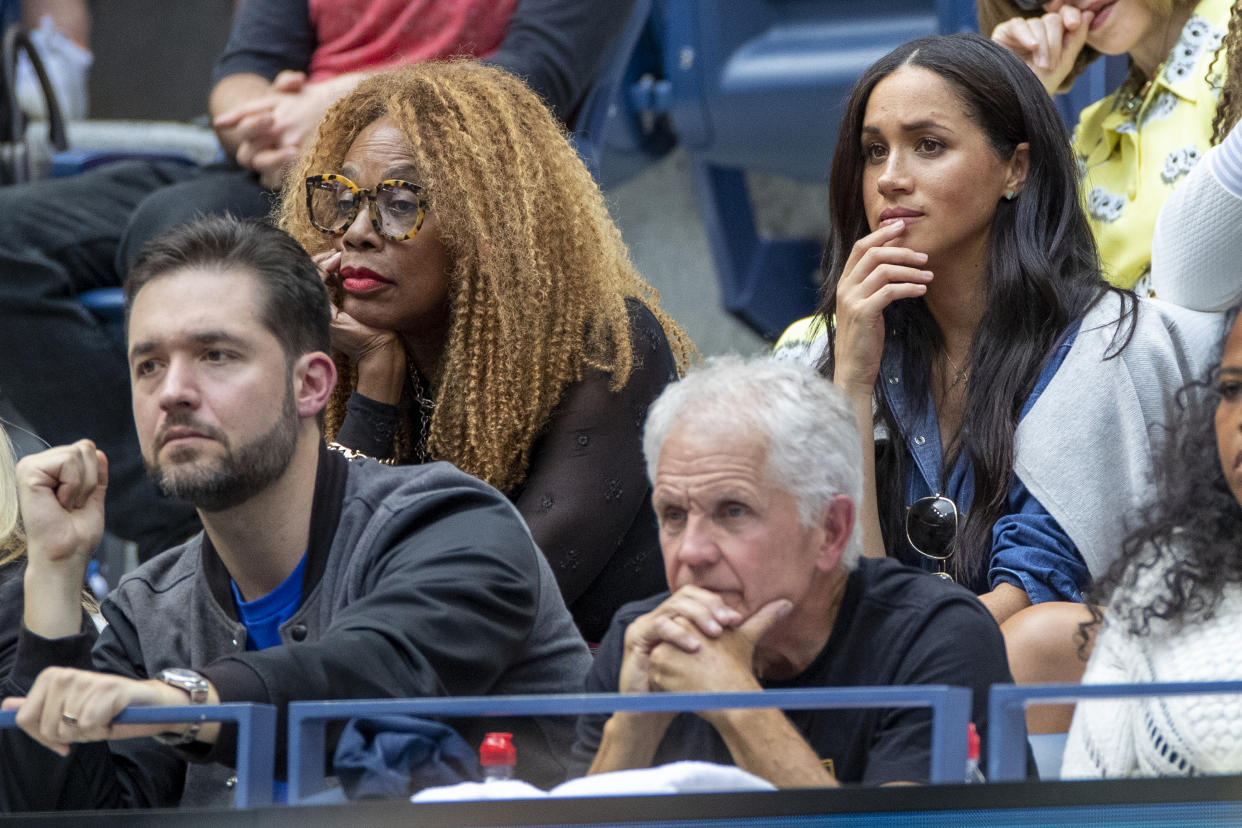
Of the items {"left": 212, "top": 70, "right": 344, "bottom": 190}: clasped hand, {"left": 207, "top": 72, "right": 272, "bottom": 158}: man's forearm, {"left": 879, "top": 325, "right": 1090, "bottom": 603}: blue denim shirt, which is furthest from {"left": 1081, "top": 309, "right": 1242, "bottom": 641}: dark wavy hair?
{"left": 207, "top": 72, "right": 272, "bottom": 158}: man's forearm

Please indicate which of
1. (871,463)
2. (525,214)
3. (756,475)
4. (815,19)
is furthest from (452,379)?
(815,19)

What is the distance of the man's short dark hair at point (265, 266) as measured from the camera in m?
1.79

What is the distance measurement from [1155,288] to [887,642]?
3.07 ft

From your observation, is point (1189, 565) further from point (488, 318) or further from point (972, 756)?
point (488, 318)

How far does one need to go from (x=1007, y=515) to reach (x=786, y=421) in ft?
2.09

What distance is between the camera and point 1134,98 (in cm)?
274

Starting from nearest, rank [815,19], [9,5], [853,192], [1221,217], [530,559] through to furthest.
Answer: [530,559] < [1221,217] < [853,192] < [815,19] < [9,5]

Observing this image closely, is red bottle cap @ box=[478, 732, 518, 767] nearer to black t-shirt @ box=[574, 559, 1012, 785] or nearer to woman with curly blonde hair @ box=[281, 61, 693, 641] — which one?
black t-shirt @ box=[574, 559, 1012, 785]

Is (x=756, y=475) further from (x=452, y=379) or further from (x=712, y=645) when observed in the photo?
(x=452, y=379)

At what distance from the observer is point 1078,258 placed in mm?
2309

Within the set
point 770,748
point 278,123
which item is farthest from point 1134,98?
point 770,748

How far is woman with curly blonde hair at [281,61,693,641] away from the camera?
87.6 inches

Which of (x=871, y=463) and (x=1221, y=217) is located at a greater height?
(x=1221, y=217)

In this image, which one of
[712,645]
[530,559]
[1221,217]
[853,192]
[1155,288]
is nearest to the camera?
[712,645]
